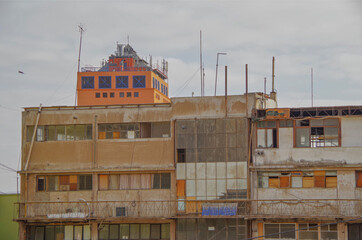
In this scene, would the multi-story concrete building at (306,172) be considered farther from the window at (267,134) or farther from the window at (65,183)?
the window at (65,183)

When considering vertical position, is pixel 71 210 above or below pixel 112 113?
below

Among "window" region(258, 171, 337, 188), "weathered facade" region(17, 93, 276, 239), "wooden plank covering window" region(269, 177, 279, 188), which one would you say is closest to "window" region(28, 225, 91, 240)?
"weathered facade" region(17, 93, 276, 239)

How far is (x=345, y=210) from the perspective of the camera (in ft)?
120

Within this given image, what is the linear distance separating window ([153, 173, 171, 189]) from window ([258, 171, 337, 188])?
19.4 ft

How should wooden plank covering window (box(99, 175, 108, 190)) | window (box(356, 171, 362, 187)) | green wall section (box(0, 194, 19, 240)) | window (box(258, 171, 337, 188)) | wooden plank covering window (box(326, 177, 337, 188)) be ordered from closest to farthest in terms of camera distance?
window (box(356, 171, 362, 187)) → wooden plank covering window (box(326, 177, 337, 188)) → window (box(258, 171, 337, 188)) → wooden plank covering window (box(99, 175, 108, 190)) → green wall section (box(0, 194, 19, 240))

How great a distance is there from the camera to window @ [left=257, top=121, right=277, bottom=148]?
127 ft

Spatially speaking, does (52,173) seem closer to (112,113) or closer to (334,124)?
(112,113)

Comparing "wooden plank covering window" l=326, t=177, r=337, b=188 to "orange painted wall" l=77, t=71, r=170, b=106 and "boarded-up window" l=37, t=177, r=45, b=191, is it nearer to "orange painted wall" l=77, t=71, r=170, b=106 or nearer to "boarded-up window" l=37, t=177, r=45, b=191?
"boarded-up window" l=37, t=177, r=45, b=191

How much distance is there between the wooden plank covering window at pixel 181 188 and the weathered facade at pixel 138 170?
0.06 metres

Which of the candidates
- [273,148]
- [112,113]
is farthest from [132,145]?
[273,148]

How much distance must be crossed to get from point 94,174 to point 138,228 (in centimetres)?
462

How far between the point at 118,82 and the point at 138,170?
6284 cm

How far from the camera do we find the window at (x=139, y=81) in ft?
333

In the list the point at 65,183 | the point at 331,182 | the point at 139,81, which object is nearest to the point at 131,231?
the point at 65,183
